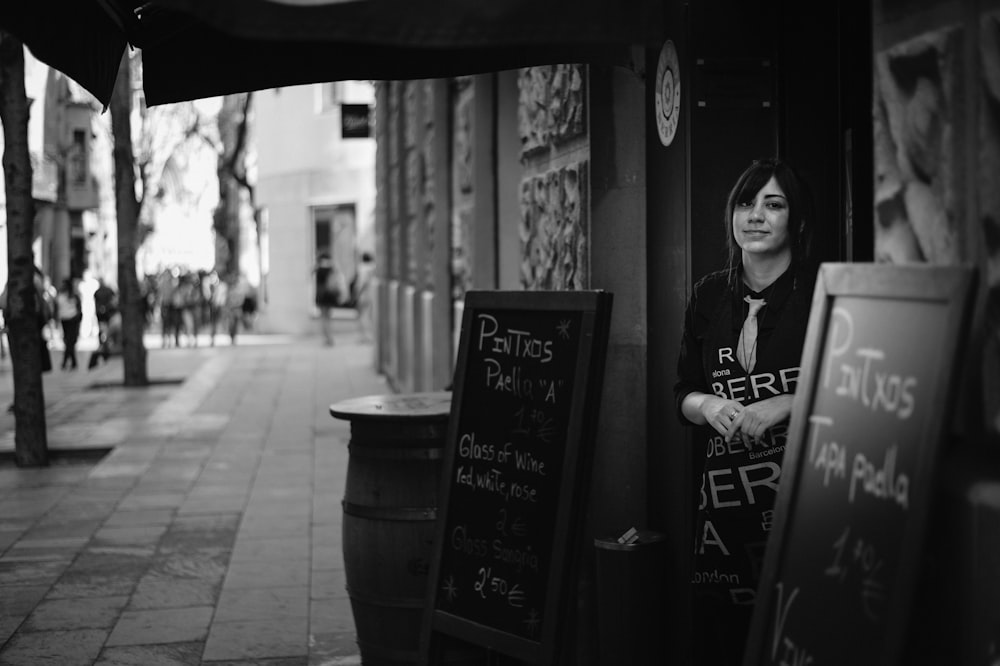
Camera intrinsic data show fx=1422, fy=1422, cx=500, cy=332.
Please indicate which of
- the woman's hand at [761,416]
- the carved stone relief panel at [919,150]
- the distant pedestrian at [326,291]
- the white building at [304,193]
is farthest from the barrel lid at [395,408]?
the white building at [304,193]

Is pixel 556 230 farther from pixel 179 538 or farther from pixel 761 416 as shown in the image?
pixel 179 538

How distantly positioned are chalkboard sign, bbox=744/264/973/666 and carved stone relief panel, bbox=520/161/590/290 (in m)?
2.97

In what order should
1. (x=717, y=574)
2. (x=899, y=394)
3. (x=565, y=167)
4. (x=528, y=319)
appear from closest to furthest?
(x=899, y=394)
(x=717, y=574)
(x=528, y=319)
(x=565, y=167)

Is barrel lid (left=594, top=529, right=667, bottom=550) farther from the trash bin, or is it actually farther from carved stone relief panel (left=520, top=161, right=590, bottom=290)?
carved stone relief panel (left=520, top=161, right=590, bottom=290)

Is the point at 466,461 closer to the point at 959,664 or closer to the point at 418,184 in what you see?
the point at 959,664

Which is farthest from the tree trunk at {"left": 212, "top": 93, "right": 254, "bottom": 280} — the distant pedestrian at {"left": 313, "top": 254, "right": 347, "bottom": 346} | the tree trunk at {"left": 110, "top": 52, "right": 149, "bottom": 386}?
the tree trunk at {"left": 110, "top": 52, "right": 149, "bottom": 386}

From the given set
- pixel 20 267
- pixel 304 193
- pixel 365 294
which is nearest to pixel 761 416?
pixel 20 267

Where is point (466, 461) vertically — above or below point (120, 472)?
above

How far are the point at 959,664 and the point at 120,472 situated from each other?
31.8 feet

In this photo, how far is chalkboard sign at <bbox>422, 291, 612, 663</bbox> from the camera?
4.32 metres

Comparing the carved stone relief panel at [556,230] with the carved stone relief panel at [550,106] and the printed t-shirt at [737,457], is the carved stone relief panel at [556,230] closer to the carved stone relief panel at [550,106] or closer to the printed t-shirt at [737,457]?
the carved stone relief panel at [550,106]

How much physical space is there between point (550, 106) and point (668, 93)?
4.96ft

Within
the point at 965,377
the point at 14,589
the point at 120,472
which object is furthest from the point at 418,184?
the point at 965,377

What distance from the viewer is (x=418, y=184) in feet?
49.2
